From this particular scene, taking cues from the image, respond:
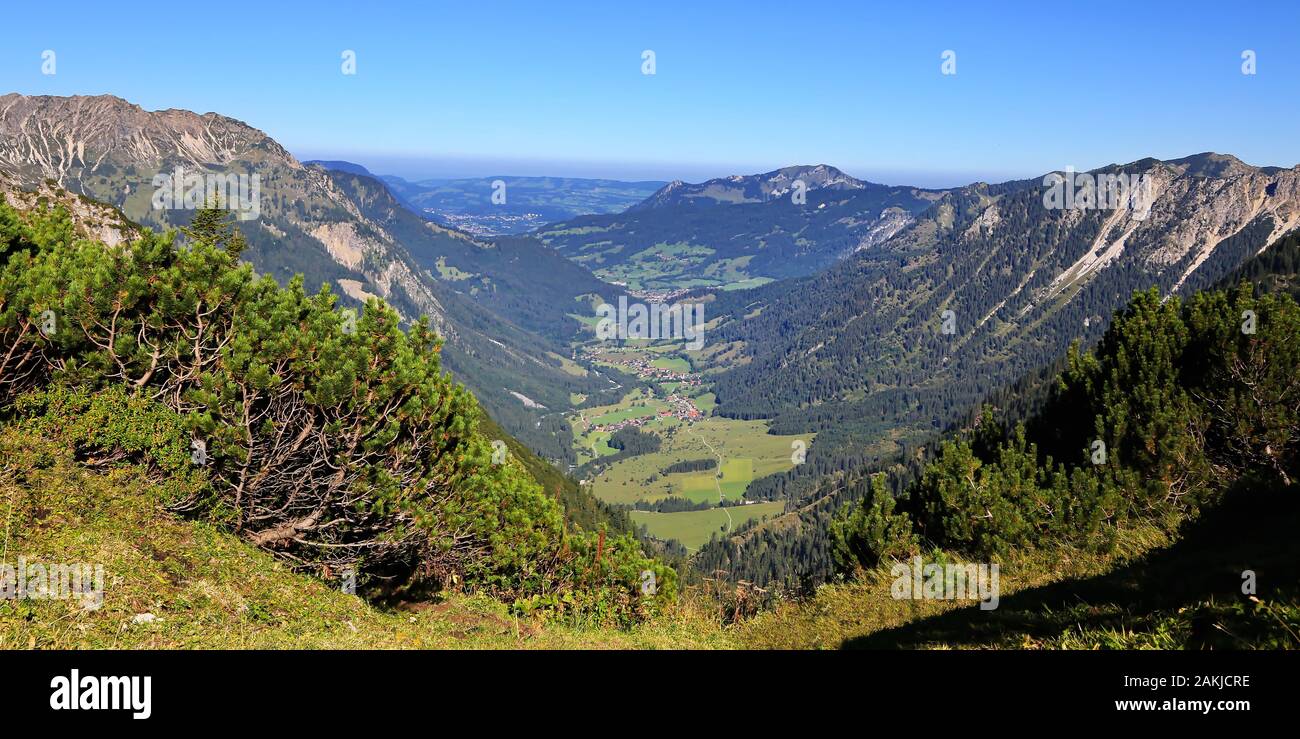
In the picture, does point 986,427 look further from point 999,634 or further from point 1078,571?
point 999,634

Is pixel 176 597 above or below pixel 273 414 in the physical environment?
below

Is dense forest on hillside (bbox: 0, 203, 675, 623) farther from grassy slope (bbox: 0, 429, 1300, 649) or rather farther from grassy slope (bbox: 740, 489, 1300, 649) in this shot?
grassy slope (bbox: 740, 489, 1300, 649)

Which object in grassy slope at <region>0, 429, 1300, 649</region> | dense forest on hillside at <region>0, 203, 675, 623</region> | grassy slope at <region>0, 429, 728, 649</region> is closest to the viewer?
grassy slope at <region>0, 429, 1300, 649</region>

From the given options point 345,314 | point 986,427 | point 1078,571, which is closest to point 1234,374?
point 986,427

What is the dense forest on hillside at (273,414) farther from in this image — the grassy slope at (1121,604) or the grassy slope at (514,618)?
the grassy slope at (1121,604)

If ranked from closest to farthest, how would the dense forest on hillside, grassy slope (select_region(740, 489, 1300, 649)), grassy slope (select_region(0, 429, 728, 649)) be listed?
1. grassy slope (select_region(740, 489, 1300, 649))
2. grassy slope (select_region(0, 429, 728, 649))
3. the dense forest on hillside

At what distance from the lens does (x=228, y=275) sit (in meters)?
21.0

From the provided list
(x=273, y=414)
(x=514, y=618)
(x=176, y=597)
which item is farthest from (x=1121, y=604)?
(x=273, y=414)

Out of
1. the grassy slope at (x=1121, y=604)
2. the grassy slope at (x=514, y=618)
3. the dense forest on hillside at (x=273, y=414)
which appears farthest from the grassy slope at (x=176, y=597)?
the grassy slope at (x=1121, y=604)

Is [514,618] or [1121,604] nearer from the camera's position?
→ [1121,604]

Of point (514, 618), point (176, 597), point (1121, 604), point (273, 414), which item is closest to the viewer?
point (1121, 604)

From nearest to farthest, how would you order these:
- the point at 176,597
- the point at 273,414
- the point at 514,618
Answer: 1. the point at 176,597
2. the point at 514,618
3. the point at 273,414

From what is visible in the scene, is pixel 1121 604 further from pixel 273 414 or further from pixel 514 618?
pixel 273 414

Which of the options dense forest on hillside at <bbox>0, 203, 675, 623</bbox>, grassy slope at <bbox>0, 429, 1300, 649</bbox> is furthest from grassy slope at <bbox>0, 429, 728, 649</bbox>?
dense forest on hillside at <bbox>0, 203, 675, 623</bbox>
